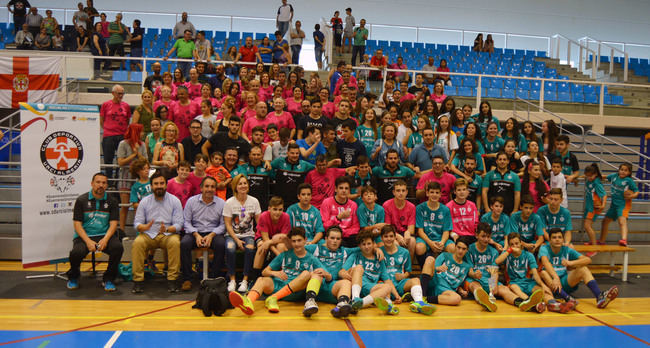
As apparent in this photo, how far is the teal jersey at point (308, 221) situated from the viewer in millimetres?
6902

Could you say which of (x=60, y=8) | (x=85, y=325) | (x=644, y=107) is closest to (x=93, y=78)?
(x=60, y=8)

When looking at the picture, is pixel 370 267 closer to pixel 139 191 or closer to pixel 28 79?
pixel 139 191

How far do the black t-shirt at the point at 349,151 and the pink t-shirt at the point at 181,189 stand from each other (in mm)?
2455

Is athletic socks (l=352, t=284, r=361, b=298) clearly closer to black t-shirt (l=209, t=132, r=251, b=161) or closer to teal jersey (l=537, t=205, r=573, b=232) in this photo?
black t-shirt (l=209, t=132, r=251, b=161)

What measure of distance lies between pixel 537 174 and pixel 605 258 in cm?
231

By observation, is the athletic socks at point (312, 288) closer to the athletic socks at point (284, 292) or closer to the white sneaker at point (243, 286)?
the athletic socks at point (284, 292)

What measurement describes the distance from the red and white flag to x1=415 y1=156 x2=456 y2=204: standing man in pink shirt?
8.64 m

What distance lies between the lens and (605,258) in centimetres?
874

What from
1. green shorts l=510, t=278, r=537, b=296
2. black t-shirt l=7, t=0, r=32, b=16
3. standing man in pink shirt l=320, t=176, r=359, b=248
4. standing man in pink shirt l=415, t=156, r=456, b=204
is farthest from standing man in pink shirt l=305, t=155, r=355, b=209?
black t-shirt l=7, t=0, r=32, b=16

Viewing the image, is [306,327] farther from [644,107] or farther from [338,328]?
[644,107]

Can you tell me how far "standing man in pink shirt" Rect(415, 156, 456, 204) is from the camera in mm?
7744

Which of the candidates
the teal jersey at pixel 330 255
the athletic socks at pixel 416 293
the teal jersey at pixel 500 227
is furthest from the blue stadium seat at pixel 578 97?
the teal jersey at pixel 330 255

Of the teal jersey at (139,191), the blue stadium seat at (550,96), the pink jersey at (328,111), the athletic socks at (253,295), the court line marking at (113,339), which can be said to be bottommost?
the court line marking at (113,339)

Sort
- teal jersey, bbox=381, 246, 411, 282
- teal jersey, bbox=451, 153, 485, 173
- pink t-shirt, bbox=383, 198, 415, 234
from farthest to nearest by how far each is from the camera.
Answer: teal jersey, bbox=451, 153, 485, 173, pink t-shirt, bbox=383, 198, 415, 234, teal jersey, bbox=381, 246, 411, 282
